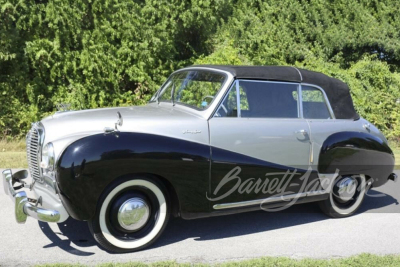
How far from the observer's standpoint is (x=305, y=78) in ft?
17.9

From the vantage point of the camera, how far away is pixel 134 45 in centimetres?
1190

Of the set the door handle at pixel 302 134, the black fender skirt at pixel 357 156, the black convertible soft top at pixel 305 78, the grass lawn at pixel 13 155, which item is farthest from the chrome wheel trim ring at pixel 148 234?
the grass lawn at pixel 13 155

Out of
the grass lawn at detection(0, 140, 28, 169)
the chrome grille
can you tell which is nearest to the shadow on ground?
the chrome grille

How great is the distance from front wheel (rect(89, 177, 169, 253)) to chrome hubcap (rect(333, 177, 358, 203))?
7.52 feet

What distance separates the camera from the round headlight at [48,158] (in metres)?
4.19

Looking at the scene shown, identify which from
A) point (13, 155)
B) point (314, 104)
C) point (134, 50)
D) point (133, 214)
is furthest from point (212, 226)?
point (134, 50)

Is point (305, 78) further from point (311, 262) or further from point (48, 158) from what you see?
point (48, 158)

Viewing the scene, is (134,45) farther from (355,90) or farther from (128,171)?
(128,171)

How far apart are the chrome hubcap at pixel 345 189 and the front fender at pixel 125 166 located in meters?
1.89

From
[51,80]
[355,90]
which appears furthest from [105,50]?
[355,90]

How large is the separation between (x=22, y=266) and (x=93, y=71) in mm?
8134

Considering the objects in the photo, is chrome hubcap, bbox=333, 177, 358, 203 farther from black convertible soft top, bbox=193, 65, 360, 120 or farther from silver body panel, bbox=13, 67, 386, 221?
black convertible soft top, bbox=193, 65, 360, 120

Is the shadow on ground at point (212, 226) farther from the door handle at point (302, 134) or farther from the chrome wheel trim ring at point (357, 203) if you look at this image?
the door handle at point (302, 134)

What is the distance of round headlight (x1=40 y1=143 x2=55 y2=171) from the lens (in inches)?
165
